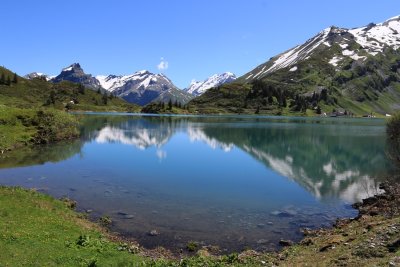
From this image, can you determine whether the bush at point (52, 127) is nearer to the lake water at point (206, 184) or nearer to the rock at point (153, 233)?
the lake water at point (206, 184)

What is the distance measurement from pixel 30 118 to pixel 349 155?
83.3 meters

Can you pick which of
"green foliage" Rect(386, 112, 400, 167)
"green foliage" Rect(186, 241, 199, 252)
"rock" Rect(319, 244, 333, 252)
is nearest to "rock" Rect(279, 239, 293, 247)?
"rock" Rect(319, 244, 333, 252)

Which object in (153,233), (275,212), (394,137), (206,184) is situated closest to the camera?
(153,233)

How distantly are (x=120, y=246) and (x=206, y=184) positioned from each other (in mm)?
31017

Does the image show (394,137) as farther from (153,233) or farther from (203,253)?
(153,233)

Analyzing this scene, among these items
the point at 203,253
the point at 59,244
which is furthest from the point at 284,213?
the point at 59,244

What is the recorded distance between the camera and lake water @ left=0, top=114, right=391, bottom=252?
38.5m

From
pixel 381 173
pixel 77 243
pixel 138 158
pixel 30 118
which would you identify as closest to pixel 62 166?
pixel 138 158

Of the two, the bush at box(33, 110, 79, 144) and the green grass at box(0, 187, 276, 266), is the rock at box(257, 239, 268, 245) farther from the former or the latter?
the bush at box(33, 110, 79, 144)

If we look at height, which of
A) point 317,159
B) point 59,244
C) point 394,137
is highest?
point 394,137

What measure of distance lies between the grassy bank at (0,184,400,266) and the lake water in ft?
11.5

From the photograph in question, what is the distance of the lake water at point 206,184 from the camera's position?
38500 millimetres

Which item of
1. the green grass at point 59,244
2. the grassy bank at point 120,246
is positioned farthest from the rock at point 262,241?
the green grass at point 59,244

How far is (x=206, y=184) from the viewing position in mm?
59781
